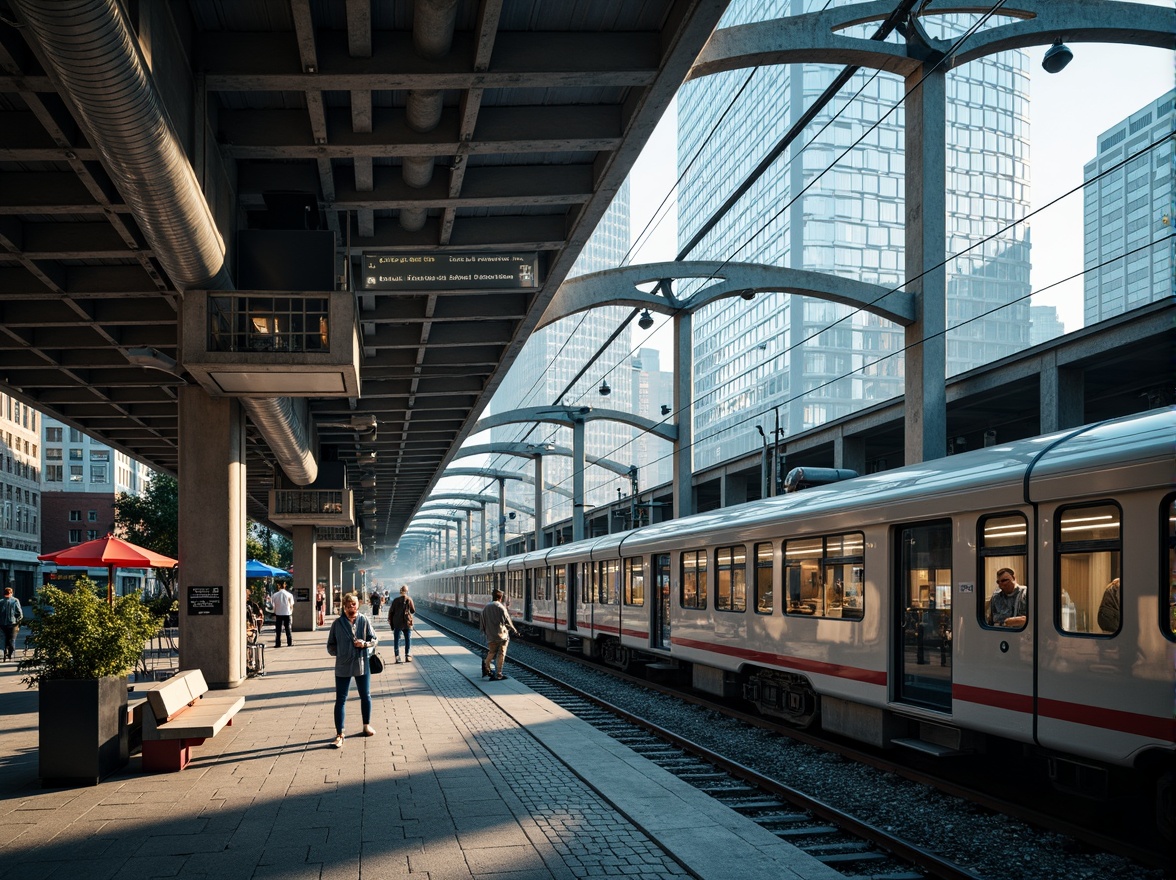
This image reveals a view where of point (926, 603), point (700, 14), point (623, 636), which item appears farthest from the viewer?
point (623, 636)

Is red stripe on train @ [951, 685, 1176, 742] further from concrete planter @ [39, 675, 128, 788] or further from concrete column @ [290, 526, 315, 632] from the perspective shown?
concrete column @ [290, 526, 315, 632]

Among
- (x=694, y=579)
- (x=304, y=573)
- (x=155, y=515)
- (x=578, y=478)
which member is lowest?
(x=304, y=573)

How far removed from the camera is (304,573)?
130 feet

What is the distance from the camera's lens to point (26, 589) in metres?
71.1

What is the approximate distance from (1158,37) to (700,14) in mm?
14719

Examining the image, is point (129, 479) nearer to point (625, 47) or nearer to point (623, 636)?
point (623, 636)

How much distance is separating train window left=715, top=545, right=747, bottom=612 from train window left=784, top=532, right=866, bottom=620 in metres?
1.39

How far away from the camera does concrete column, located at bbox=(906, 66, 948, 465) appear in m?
19.2

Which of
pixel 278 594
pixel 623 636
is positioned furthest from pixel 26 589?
pixel 623 636

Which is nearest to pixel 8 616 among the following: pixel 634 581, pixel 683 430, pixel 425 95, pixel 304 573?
pixel 304 573

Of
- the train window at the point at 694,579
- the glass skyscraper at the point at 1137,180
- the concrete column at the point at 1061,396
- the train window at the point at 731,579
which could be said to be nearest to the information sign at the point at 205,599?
the train window at the point at 694,579

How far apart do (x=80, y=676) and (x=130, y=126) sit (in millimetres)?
4652

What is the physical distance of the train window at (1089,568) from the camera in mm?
7391

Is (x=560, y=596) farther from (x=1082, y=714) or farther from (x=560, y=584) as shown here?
(x=1082, y=714)
